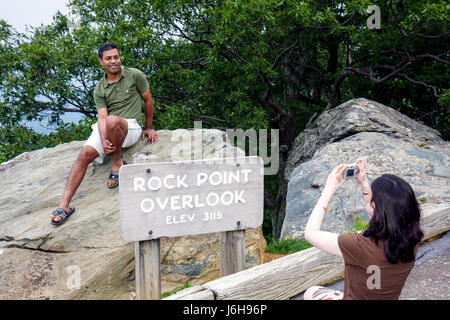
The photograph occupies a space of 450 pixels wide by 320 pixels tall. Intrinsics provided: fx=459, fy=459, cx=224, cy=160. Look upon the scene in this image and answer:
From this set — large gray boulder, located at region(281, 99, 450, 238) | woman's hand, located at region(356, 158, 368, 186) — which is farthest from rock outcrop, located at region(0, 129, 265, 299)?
large gray boulder, located at region(281, 99, 450, 238)

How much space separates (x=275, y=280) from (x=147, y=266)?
1096 millimetres

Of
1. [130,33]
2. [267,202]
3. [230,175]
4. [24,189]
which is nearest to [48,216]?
[24,189]

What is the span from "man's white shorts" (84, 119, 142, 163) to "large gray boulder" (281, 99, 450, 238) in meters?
2.36

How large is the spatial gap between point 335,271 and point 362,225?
0.94 metres

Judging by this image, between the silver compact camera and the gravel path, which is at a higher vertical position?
the silver compact camera

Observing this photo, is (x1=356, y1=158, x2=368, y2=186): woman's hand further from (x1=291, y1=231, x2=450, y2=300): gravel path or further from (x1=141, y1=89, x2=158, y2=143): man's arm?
(x1=141, y1=89, x2=158, y2=143): man's arm

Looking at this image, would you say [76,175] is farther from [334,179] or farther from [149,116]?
[334,179]

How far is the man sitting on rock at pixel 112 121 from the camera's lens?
15.8ft

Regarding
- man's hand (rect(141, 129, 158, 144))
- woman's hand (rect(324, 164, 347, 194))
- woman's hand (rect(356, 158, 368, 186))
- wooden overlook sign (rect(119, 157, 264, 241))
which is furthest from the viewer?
man's hand (rect(141, 129, 158, 144))

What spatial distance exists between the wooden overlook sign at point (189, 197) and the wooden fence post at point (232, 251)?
0.11 m

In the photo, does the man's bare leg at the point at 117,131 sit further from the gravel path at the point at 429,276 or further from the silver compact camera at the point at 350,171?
the silver compact camera at the point at 350,171

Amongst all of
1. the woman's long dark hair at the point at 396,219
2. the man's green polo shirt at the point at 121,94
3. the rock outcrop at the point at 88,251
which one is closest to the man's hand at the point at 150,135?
the rock outcrop at the point at 88,251

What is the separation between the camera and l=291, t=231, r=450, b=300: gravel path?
3.94m

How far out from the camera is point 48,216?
16.4ft
